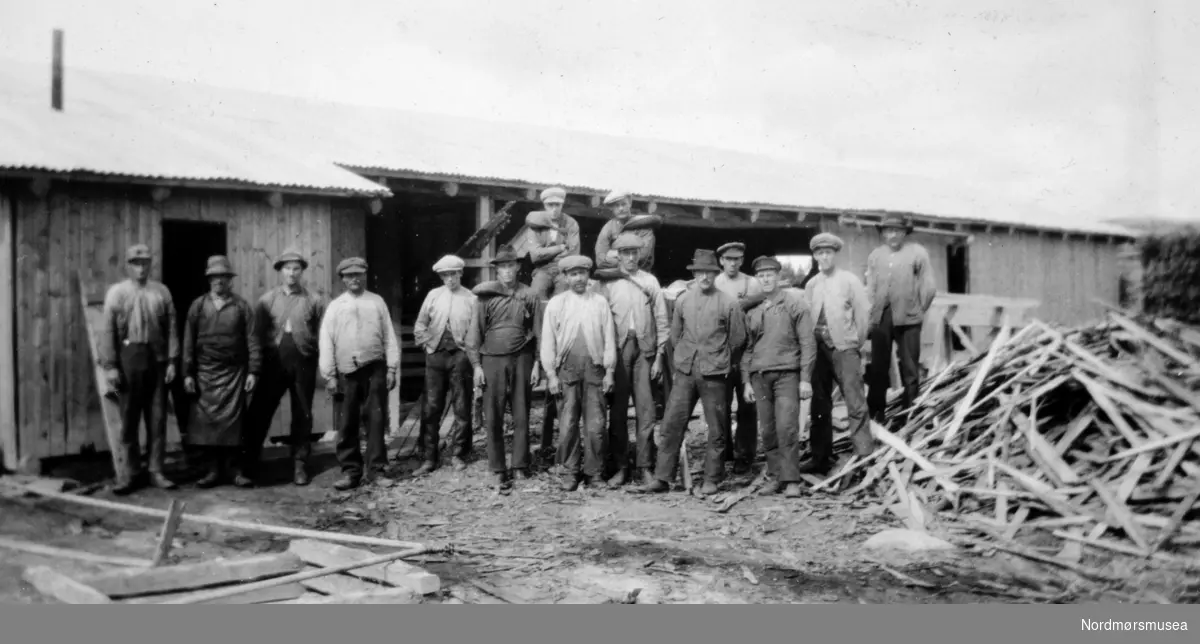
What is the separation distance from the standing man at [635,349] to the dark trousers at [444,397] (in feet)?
4.83

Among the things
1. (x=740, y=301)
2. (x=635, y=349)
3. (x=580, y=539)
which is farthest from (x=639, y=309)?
(x=580, y=539)

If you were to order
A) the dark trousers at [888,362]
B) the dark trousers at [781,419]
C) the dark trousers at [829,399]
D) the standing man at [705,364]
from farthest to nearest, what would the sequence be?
the dark trousers at [888,362] < the dark trousers at [829,399] < the standing man at [705,364] < the dark trousers at [781,419]

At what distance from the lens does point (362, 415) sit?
760cm

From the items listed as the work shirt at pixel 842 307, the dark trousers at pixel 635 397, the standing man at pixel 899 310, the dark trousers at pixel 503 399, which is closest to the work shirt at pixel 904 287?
the standing man at pixel 899 310

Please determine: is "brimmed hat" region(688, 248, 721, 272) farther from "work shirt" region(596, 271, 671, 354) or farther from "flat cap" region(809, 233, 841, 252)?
"flat cap" region(809, 233, 841, 252)

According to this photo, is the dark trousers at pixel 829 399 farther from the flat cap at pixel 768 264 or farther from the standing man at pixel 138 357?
the standing man at pixel 138 357

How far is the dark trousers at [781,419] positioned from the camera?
687 cm

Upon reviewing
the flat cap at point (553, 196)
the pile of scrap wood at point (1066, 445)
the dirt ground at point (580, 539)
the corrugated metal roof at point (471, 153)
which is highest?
the corrugated metal roof at point (471, 153)

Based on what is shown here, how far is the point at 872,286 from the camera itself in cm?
812

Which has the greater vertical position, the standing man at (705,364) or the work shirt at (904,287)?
the work shirt at (904,287)

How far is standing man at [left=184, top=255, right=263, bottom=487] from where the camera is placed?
23.9ft

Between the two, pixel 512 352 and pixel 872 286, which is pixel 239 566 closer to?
pixel 512 352

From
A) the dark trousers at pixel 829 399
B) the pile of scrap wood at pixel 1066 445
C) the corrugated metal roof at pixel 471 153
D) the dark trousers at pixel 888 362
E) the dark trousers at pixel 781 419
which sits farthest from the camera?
the corrugated metal roof at pixel 471 153

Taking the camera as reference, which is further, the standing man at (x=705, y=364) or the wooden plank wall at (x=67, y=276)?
the wooden plank wall at (x=67, y=276)
